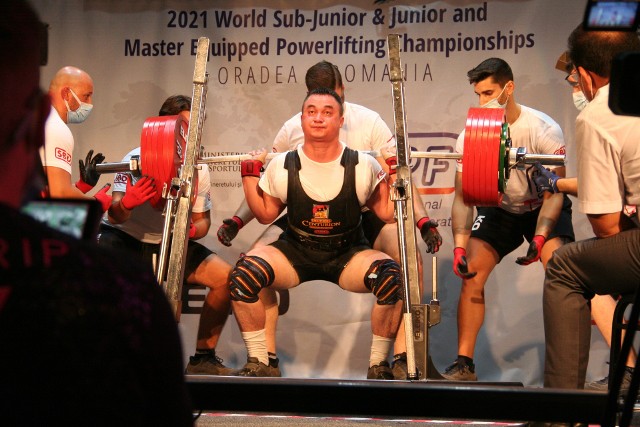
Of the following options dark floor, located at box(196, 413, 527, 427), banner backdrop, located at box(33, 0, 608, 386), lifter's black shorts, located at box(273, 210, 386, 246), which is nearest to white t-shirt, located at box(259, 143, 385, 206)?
lifter's black shorts, located at box(273, 210, 386, 246)

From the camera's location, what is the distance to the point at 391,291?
14.9 ft

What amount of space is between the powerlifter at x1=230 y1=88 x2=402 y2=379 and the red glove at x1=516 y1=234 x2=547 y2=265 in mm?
643

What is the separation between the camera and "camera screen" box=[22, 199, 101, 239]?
873 mm

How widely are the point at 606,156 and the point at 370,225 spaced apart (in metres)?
2.32

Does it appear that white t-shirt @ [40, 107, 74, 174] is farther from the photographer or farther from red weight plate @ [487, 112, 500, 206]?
the photographer

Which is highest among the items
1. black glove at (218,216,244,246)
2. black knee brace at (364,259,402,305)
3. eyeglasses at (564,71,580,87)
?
eyeglasses at (564,71,580,87)

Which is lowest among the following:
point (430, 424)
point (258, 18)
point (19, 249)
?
point (430, 424)

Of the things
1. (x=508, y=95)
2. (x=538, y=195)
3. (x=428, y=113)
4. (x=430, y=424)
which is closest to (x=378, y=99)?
(x=428, y=113)

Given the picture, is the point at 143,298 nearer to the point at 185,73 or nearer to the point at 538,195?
the point at 538,195

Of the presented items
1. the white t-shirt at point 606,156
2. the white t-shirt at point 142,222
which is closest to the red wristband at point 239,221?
the white t-shirt at point 142,222

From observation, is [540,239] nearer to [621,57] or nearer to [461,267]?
[461,267]

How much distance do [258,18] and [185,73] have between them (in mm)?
618

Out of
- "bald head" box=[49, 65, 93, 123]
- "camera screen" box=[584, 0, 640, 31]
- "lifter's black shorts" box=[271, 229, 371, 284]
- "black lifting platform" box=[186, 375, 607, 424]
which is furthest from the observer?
"bald head" box=[49, 65, 93, 123]

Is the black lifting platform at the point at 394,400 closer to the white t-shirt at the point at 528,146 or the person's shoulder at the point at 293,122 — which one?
the white t-shirt at the point at 528,146
